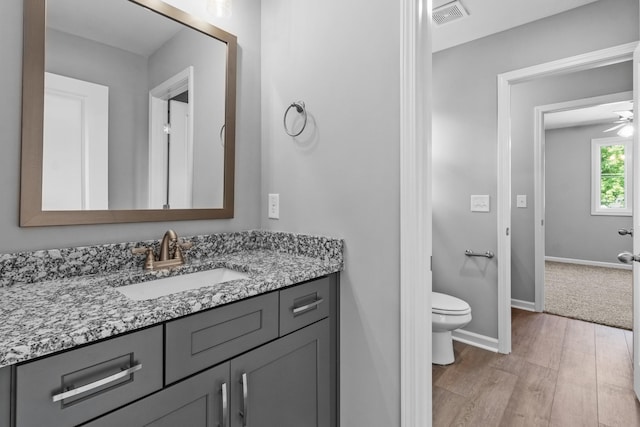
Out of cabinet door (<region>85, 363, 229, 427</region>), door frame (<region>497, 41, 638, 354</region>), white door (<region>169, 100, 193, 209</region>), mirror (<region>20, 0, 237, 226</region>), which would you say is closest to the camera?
cabinet door (<region>85, 363, 229, 427</region>)

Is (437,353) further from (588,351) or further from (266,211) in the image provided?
(266,211)

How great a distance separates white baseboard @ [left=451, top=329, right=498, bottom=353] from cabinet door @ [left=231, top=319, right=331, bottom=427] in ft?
5.67

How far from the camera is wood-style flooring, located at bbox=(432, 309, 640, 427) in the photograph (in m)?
1.66

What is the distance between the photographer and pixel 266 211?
1692mm

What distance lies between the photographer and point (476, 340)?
8.36ft

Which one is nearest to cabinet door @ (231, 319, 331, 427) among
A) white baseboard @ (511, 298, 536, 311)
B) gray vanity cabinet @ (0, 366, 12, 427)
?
gray vanity cabinet @ (0, 366, 12, 427)

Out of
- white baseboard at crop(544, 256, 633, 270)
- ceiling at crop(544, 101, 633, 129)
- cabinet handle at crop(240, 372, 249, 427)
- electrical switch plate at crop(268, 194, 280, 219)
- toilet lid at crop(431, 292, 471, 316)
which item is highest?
ceiling at crop(544, 101, 633, 129)

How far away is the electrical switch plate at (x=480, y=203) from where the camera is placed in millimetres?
2516

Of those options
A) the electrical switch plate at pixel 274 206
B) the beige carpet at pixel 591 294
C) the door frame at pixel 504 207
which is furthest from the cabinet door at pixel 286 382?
the beige carpet at pixel 591 294

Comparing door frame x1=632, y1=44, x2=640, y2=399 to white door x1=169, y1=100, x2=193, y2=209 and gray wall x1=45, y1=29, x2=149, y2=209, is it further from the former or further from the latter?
gray wall x1=45, y1=29, x2=149, y2=209

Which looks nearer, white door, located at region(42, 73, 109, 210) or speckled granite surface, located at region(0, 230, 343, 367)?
speckled granite surface, located at region(0, 230, 343, 367)

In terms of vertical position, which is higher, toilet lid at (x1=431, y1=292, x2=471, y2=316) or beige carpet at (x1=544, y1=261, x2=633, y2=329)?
toilet lid at (x1=431, y1=292, x2=471, y2=316)

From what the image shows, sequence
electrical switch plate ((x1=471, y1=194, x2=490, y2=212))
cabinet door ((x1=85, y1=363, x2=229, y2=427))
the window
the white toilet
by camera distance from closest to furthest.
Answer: cabinet door ((x1=85, y1=363, x2=229, y2=427)) → the white toilet → electrical switch plate ((x1=471, y1=194, x2=490, y2=212)) → the window

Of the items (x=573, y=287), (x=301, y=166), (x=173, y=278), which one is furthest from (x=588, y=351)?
(x=173, y=278)
